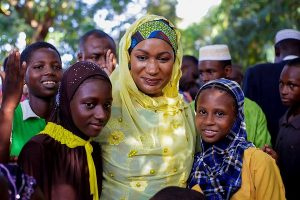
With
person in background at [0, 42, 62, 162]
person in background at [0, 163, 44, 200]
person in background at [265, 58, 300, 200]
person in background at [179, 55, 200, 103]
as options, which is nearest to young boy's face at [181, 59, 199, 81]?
person in background at [179, 55, 200, 103]

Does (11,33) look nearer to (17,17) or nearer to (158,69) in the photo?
(17,17)

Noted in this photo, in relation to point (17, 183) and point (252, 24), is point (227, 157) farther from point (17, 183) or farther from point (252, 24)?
point (252, 24)

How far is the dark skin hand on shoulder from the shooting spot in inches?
117

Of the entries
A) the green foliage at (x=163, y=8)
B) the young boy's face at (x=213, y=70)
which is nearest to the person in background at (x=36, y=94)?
the young boy's face at (x=213, y=70)

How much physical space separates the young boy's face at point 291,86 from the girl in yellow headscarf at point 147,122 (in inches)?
61.6

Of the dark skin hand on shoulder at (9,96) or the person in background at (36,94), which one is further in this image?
the person in background at (36,94)

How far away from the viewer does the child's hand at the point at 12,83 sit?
2.99m

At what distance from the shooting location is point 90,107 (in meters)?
3.10

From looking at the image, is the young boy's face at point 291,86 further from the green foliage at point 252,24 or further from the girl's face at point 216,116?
the green foliage at point 252,24

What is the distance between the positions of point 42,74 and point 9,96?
1.02 meters

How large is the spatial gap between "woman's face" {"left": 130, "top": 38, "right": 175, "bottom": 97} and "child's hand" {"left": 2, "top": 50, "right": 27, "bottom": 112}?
80 cm

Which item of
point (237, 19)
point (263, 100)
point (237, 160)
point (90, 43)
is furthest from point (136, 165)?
point (237, 19)

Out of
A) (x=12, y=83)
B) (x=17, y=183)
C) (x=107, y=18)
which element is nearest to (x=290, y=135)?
(x=12, y=83)

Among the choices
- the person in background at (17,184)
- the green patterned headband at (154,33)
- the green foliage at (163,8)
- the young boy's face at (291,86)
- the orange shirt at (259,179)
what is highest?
Result: the green foliage at (163,8)
